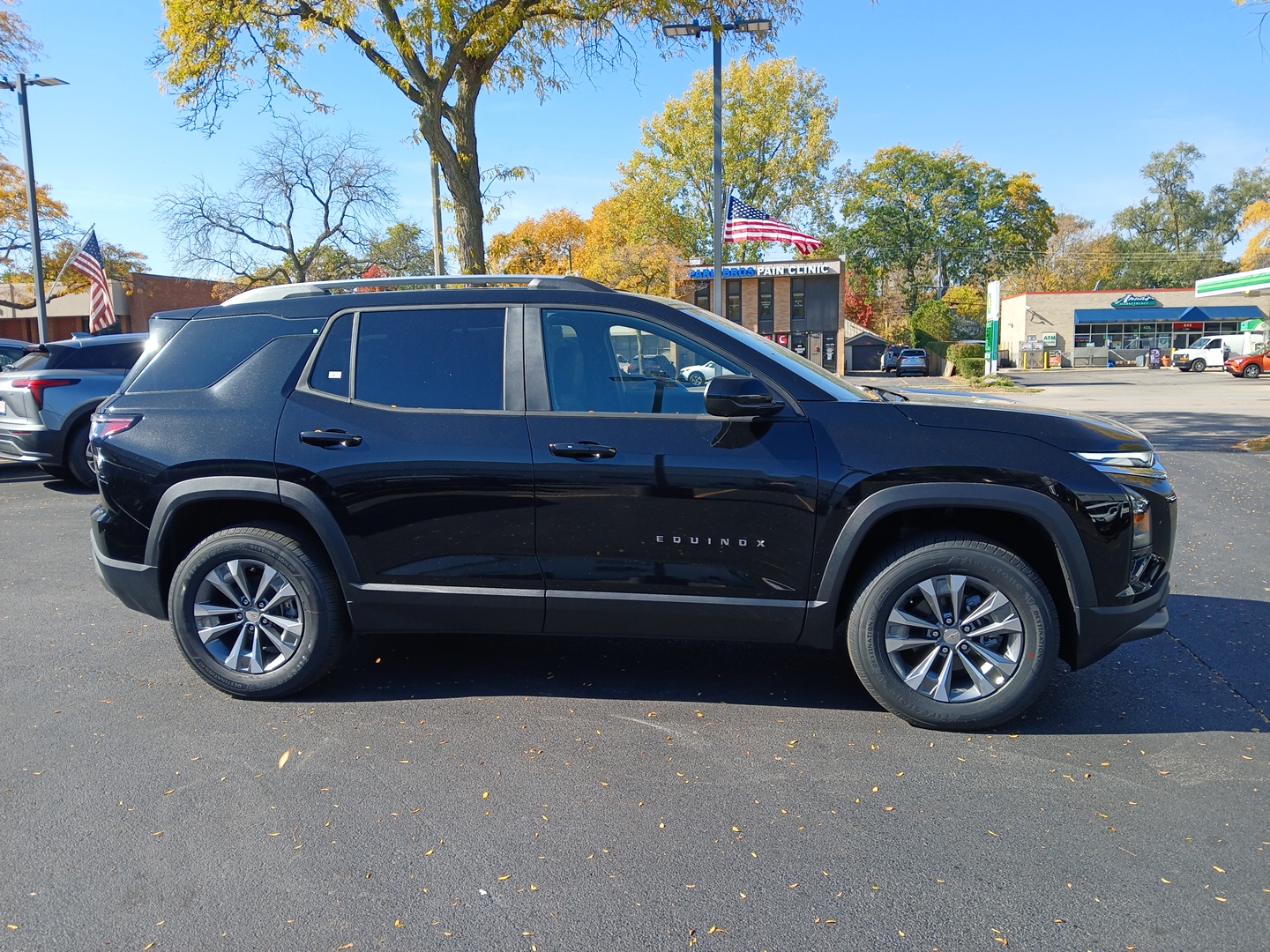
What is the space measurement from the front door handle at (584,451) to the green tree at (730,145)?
A: 152ft

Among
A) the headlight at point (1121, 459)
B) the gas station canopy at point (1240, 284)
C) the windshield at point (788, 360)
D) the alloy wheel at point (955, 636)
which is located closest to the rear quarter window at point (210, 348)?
the windshield at point (788, 360)

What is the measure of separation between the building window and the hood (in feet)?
152

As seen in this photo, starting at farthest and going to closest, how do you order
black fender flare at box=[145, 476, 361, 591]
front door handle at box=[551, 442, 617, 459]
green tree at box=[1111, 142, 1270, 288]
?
green tree at box=[1111, 142, 1270, 288] → black fender flare at box=[145, 476, 361, 591] → front door handle at box=[551, 442, 617, 459]

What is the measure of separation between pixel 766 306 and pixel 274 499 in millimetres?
47425

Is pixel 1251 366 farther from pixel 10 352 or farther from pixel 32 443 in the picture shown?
pixel 32 443

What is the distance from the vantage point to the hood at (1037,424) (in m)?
3.71

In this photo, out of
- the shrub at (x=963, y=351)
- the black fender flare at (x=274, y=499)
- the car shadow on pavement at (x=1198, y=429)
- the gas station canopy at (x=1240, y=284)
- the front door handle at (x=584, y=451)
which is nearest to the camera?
the front door handle at (x=584, y=451)

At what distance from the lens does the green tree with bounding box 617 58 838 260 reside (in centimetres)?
4878

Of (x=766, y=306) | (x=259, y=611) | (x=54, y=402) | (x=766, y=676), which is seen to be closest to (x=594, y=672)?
(x=766, y=676)

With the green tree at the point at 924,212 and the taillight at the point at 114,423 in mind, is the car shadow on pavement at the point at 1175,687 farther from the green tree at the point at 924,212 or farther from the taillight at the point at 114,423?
the green tree at the point at 924,212

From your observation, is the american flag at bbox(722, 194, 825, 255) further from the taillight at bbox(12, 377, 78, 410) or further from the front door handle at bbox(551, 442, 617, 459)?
the front door handle at bbox(551, 442, 617, 459)

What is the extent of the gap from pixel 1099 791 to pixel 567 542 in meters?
2.26

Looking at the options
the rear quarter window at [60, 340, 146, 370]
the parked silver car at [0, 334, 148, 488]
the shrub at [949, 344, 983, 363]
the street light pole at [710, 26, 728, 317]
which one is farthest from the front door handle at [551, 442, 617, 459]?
the shrub at [949, 344, 983, 363]

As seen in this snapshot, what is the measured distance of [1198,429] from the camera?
53.3 ft
